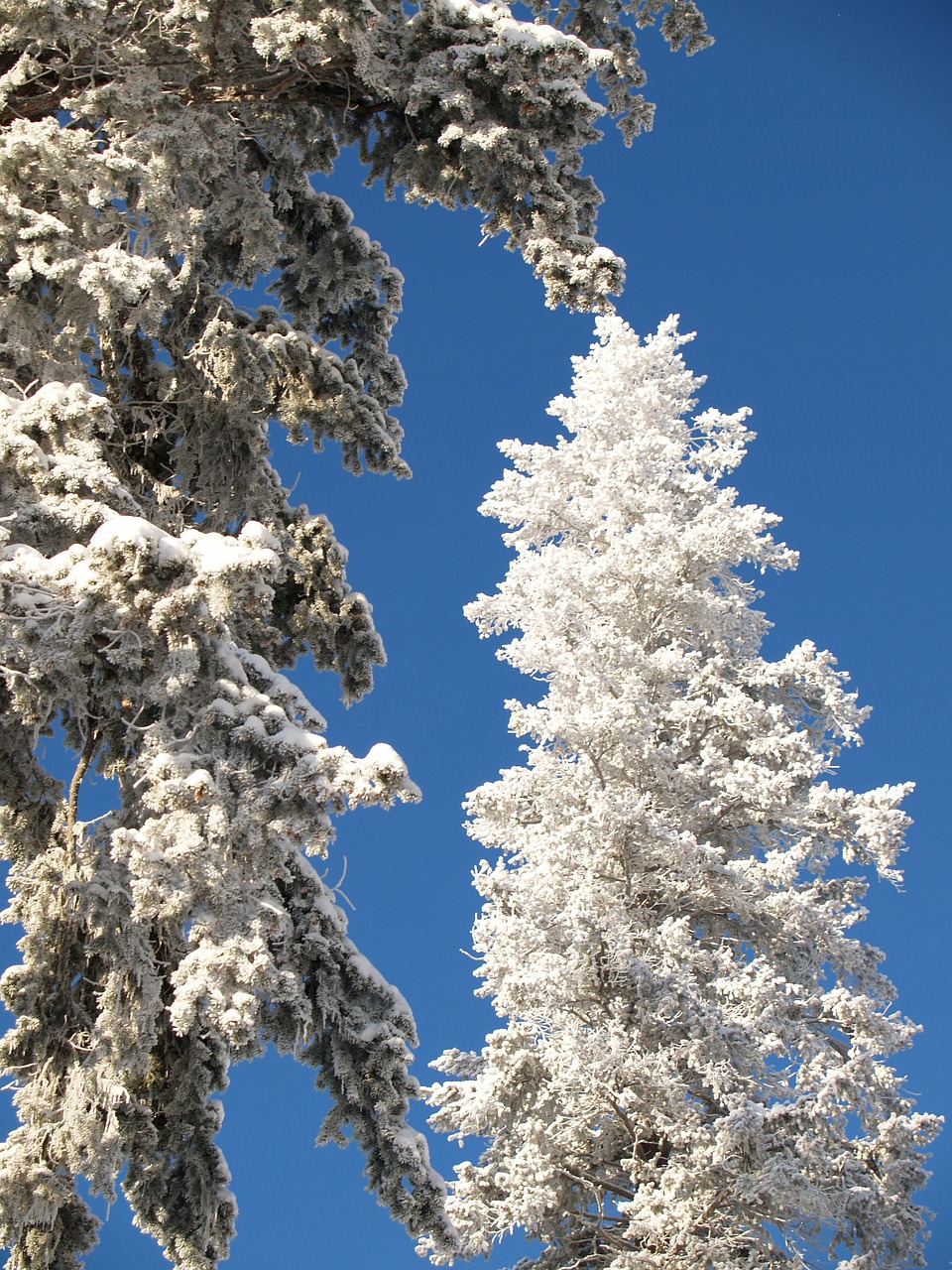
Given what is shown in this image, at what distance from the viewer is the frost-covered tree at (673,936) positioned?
10.0 m

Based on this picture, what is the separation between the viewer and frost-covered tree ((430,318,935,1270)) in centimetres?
1000

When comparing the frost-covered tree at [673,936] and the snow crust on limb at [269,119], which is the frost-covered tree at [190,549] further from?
the frost-covered tree at [673,936]

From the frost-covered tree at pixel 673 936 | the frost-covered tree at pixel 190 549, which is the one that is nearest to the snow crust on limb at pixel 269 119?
the frost-covered tree at pixel 190 549

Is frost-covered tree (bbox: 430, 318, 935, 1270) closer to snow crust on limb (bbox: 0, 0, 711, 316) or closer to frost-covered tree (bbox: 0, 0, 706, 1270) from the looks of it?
frost-covered tree (bbox: 0, 0, 706, 1270)

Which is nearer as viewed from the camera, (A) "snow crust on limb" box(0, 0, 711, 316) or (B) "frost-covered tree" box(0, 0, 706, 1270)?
(B) "frost-covered tree" box(0, 0, 706, 1270)

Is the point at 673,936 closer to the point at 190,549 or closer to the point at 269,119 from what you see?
the point at 190,549

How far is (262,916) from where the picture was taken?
230 inches

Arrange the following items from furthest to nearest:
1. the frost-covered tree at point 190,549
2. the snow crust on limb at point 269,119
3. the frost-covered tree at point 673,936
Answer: the frost-covered tree at point 673,936 < the snow crust on limb at point 269,119 < the frost-covered tree at point 190,549

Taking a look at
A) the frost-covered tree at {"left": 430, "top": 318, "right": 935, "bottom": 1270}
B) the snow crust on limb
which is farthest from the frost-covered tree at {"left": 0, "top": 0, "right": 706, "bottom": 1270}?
the frost-covered tree at {"left": 430, "top": 318, "right": 935, "bottom": 1270}

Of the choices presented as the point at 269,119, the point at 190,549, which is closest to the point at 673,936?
the point at 190,549

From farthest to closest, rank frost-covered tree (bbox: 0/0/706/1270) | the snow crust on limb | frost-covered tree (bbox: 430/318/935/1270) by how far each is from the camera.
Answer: frost-covered tree (bbox: 430/318/935/1270)
the snow crust on limb
frost-covered tree (bbox: 0/0/706/1270)

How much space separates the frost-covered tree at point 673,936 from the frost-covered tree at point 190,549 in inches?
103

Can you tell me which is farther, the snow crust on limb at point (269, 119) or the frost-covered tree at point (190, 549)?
the snow crust on limb at point (269, 119)

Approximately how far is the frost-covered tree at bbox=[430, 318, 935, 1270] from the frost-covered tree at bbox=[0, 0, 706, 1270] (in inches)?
103
